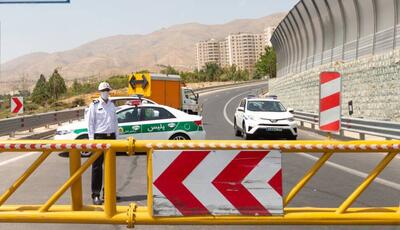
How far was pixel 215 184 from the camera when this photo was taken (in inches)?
178

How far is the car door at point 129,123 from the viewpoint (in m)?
13.0

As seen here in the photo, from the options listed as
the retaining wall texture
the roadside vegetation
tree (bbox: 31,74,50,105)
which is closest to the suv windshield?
the retaining wall texture

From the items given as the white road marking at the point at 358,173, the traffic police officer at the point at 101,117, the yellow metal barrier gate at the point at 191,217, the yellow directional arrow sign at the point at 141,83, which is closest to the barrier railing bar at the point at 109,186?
the yellow metal barrier gate at the point at 191,217

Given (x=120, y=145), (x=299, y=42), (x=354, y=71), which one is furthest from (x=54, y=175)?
(x=299, y=42)

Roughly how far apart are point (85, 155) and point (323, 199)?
22.1 ft

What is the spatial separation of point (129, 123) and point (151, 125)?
0.62 m

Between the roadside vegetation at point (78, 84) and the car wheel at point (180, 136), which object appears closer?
the car wheel at point (180, 136)

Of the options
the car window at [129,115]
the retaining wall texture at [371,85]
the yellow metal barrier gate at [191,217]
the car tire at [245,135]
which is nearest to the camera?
the yellow metal barrier gate at [191,217]

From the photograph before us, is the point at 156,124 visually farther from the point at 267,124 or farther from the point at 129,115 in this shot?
the point at 267,124

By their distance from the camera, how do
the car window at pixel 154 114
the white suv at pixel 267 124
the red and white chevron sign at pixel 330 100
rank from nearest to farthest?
the red and white chevron sign at pixel 330 100, the car window at pixel 154 114, the white suv at pixel 267 124

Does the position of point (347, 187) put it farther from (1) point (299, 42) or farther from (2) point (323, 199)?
(1) point (299, 42)

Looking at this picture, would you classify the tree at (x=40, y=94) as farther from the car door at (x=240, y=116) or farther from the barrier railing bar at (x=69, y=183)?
the barrier railing bar at (x=69, y=183)

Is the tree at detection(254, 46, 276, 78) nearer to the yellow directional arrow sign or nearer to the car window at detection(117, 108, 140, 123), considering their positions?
the yellow directional arrow sign

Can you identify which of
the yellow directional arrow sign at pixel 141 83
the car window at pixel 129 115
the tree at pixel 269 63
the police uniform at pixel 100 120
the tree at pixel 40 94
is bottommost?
the tree at pixel 40 94
